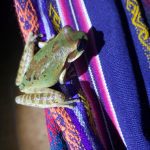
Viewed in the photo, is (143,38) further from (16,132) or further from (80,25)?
(16,132)

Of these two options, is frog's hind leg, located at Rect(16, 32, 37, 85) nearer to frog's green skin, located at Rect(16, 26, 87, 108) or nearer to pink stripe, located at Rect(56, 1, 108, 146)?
frog's green skin, located at Rect(16, 26, 87, 108)

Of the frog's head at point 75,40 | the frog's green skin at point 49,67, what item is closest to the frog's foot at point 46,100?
the frog's green skin at point 49,67

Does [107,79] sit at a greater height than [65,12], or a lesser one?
lesser

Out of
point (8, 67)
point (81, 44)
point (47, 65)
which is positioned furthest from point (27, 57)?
point (8, 67)

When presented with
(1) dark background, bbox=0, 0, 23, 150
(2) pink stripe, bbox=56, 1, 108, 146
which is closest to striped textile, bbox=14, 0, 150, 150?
(2) pink stripe, bbox=56, 1, 108, 146

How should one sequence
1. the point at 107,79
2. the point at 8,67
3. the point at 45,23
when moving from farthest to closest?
the point at 8,67 < the point at 45,23 < the point at 107,79

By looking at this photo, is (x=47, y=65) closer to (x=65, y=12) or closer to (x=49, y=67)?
(x=49, y=67)
